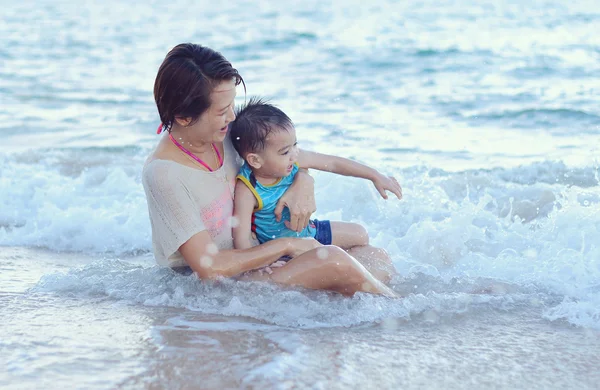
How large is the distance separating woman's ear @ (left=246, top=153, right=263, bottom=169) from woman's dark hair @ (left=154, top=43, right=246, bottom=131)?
380 mm

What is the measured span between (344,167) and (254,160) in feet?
2.04

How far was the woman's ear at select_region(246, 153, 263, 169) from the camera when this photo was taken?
4041 millimetres

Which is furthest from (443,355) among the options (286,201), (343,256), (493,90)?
(493,90)

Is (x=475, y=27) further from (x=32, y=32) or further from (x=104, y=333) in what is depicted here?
(x=104, y=333)

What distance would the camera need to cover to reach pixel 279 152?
158 inches

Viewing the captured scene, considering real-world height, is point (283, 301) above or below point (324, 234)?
below

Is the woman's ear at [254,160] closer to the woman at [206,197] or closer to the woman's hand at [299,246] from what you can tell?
the woman at [206,197]

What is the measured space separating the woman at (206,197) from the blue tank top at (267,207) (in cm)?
9

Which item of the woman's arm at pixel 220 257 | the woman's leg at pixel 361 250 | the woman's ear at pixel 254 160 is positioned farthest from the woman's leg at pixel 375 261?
the woman's ear at pixel 254 160

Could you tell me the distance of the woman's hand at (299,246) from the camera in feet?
13.2

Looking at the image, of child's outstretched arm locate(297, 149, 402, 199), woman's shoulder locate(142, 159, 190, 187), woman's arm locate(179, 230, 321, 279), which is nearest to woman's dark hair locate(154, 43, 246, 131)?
woman's shoulder locate(142, 159, 190, 187)

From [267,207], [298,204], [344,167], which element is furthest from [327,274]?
[344,167]

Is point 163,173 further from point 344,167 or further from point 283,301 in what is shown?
point 344,167

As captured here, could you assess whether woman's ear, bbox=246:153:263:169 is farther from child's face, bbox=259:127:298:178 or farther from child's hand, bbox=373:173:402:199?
child's hand, bbox=373:173:402:199
